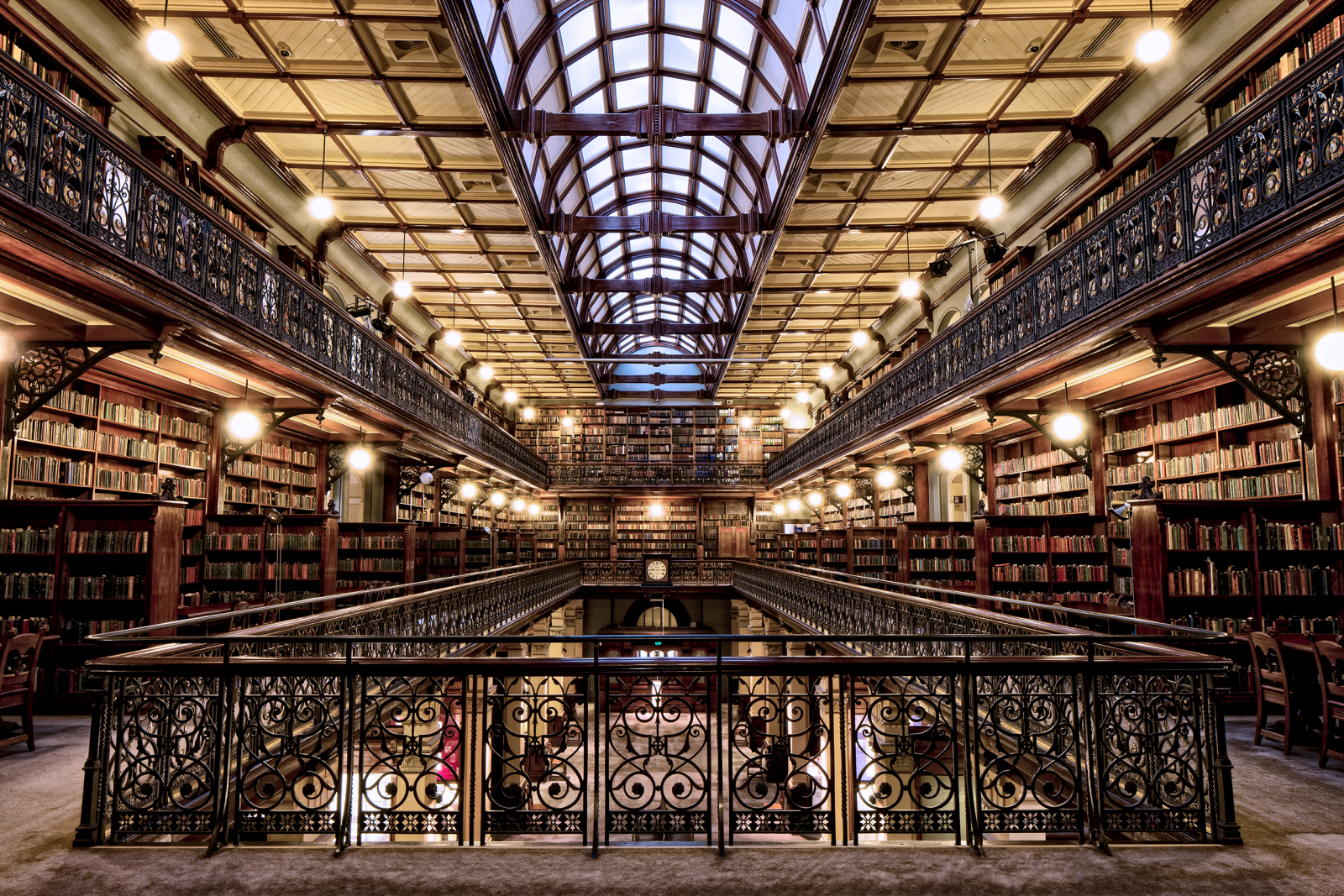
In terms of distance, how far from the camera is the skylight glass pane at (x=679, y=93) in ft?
32.3

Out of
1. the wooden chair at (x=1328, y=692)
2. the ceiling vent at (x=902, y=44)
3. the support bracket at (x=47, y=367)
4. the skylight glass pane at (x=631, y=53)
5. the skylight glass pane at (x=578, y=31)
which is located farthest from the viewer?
the skylight glass pane at (x=631, y=53)

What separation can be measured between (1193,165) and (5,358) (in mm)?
8768

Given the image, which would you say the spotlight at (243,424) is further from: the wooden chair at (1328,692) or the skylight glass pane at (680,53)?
the wooden chair at (1328,692)

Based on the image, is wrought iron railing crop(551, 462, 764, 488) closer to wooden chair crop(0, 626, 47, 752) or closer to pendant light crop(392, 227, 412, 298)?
pendant light crop(392, 227, 412, 298)

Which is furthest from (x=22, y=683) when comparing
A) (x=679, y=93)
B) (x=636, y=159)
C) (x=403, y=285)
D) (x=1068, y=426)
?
(x=636, y=159)

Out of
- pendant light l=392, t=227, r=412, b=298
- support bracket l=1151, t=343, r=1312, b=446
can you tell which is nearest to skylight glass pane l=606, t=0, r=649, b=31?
pendant light l=392, t=227, r=412, b=298

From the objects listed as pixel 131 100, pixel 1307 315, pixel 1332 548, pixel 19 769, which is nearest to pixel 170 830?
pixel 19 769

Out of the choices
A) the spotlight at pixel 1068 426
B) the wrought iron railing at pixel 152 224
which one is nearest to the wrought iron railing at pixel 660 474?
the wrought iron railing at pixel 152 224

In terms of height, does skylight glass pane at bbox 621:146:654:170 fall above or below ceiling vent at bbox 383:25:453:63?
above

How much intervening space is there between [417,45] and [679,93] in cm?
448

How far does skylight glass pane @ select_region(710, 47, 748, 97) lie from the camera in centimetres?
888

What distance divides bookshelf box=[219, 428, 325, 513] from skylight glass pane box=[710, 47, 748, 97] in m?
7.43

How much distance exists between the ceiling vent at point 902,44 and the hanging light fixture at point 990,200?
1429 mm

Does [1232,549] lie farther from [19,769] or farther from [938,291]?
[19,769]
